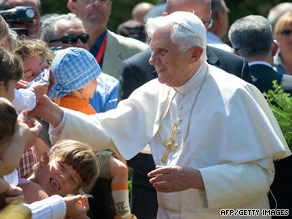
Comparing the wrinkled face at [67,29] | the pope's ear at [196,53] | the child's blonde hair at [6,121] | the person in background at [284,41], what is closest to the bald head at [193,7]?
the pope's ear at [196,53]

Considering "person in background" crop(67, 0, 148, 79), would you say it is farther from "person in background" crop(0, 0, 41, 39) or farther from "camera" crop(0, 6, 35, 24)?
"camera" crop(0, 6, 35, 24)

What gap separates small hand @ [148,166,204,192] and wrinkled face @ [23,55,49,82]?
1.42 m

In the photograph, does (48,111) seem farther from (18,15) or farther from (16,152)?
(18,15)

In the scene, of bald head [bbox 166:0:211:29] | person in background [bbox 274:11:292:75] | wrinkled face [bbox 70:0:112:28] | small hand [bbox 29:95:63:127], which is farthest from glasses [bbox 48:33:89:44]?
person in background [bbox 274:11:292:75]

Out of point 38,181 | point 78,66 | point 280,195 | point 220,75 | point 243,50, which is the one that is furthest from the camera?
point 243,50

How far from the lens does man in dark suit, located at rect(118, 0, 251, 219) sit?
17.3 feet

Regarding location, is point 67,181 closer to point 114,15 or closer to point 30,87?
point 30,87

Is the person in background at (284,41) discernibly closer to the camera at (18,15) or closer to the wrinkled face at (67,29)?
the wrinkled face at (67,29)

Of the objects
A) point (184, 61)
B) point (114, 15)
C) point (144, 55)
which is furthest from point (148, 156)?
point (114, 15)

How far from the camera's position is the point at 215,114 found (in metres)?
4.39

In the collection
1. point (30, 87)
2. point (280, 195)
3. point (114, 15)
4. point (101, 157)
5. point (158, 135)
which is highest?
point (30, 87)

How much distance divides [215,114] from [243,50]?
78.1 inches

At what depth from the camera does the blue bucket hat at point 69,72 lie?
4.98m

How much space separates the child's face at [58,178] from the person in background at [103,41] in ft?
8.59
